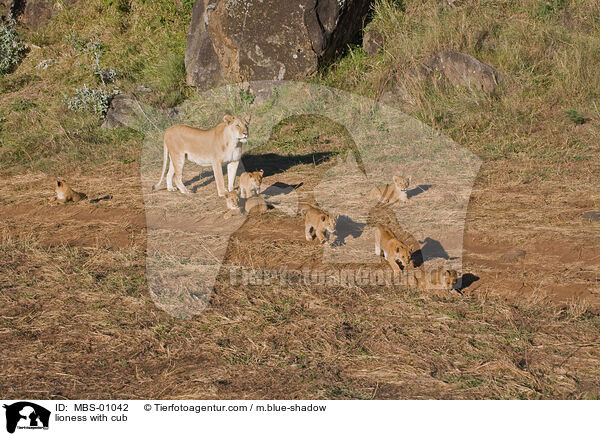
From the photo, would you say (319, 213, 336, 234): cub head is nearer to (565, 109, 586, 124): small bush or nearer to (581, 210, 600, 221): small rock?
(581, 210, 600, 221): small rock

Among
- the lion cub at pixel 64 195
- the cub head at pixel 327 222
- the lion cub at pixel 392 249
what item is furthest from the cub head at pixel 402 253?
the lion cub at pixel 64 195

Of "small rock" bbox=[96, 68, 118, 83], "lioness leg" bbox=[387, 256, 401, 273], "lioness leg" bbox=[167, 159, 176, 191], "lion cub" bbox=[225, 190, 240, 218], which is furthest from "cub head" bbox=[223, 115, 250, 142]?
"small rock" bbox=[96, 68, 118, 83]

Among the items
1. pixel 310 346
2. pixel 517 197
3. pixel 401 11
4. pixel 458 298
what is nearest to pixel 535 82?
pixel 401 11

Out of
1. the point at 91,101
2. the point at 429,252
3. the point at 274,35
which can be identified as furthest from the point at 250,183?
the point at 91,101

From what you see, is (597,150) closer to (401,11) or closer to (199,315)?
(401,11)

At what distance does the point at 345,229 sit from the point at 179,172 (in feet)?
8.85

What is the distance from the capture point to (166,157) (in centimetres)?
942

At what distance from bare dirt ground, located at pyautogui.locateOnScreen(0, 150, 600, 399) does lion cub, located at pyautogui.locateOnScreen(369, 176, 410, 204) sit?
2.65 ft

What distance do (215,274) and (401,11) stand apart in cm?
829

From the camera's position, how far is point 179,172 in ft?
30.0

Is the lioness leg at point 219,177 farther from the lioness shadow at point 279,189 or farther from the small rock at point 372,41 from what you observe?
the small rock at point 372,41

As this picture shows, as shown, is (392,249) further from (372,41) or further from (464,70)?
(372,41)

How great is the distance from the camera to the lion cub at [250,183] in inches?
336
